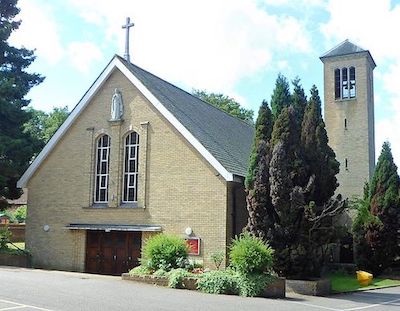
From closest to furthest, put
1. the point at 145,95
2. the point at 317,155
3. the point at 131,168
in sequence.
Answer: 1. the point at 317,155
2. the point at 145,95
3. the point at 131,168

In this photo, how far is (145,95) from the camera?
2255 centimetres

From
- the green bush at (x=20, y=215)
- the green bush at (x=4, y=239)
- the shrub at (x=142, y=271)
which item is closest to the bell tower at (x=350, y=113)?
the shrub at (x=142, y=271)

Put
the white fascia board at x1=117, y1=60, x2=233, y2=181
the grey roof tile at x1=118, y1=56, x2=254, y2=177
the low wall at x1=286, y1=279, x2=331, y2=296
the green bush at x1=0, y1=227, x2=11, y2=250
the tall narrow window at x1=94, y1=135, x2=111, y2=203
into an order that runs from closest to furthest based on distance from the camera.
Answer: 1. the low wall at x1=286, y1=279, x2=331, y2=296
2. the white fascia board at x1=117, y1=60, x2=233, y2=181
3. the grey roof tile at x1=118, y1=56, x2=254, y2=177
4. the tall narrow window at x1=94, y1=135, x2=111, y2=203
5. the green bush at x1=0, y1=227, x2=11, y2=250

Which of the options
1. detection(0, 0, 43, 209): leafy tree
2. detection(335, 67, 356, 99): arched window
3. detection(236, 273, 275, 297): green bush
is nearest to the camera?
detection(236, 273, 275, 297): green bush

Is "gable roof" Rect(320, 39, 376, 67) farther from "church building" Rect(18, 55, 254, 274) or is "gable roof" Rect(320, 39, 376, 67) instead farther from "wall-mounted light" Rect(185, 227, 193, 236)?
"wall-mounted light" Rect(185, 227, 193, 236)

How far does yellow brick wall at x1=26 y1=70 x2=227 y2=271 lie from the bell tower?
16.5m

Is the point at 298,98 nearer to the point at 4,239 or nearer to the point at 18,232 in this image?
the point at 4,239

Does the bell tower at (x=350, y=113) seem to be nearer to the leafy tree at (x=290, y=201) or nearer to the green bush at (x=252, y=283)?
the leafy tree at (x=290, y=201)

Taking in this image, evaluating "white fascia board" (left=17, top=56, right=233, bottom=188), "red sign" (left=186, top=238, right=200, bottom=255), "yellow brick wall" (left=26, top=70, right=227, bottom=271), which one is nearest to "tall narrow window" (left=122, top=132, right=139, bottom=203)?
"yellow brick wall" (left=26, top=70, right=227, bottom=271)

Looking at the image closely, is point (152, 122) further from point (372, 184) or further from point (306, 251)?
point (372, 184)

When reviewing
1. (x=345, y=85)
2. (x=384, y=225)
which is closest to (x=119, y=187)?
(x=384, y=225)

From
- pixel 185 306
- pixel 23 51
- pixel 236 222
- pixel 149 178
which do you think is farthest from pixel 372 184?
pixel 23 51

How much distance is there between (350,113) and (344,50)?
482cm

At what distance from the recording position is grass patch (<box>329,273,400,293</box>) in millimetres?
20894
